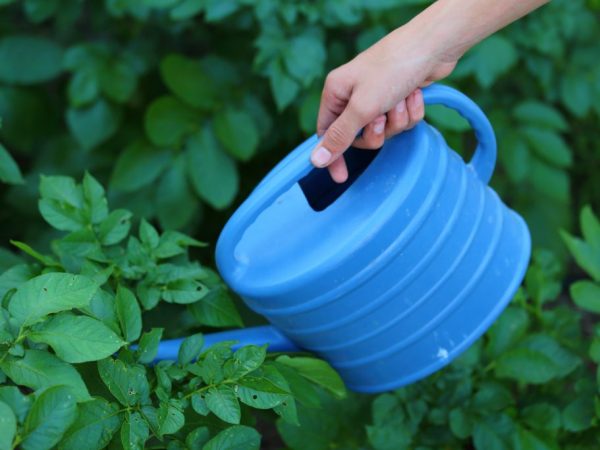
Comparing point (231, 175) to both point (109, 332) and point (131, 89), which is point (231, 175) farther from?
point (109, 332)

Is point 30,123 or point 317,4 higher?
point 317,4

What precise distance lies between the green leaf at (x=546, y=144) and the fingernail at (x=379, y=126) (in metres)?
1.22

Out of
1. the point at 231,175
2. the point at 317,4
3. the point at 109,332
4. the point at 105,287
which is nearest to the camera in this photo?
the point at 109,332

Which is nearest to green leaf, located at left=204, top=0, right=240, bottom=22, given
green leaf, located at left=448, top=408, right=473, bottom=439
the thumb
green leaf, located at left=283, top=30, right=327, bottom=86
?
green leaf, located at left=283, top=30, right=327, bottom=86

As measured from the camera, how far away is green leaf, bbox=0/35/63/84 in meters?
2.37

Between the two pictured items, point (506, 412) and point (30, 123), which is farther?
point (30, 123)

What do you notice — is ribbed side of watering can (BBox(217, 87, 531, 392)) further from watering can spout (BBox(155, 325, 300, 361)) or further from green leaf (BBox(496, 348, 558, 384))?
green leaf (BBox(496, 348, 558, 384))

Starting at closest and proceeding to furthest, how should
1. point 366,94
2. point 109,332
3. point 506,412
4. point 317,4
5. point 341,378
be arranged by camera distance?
point 109,332, point 366,94, point 341,378, point 506,412, point 317,4

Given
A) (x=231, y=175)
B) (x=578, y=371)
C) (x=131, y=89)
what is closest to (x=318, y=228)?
(x=578, y=371)

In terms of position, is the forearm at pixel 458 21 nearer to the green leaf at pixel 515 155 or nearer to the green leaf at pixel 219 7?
the green leaf at pixel 219 7

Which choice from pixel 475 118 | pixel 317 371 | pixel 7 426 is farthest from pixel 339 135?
pixel 7 426

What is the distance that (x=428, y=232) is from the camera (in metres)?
1.31

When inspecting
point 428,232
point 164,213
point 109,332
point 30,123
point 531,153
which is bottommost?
point 531,153

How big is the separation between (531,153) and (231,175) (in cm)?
86
